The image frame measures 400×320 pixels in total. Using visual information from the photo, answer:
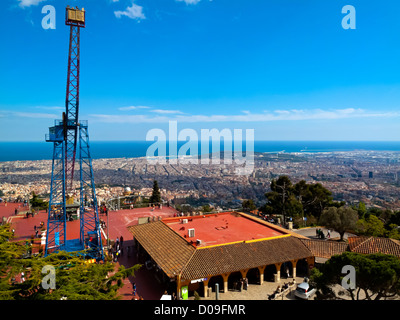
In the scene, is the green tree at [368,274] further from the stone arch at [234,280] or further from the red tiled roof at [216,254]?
the stone arch at [234,280]

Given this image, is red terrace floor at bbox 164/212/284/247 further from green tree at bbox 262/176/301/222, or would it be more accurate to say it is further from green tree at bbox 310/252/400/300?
green tree at bbox 262/176/301/222

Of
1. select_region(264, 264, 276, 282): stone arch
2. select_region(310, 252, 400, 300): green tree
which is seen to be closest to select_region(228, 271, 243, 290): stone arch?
select_region(264, 264, 276, 282): stone arch

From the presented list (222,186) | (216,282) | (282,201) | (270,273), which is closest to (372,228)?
(282,201)

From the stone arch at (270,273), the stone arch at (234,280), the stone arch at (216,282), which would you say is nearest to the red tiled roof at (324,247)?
the stone arch at (270,273)

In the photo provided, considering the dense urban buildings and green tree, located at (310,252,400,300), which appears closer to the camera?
green tree, located at (310,252,400,300)

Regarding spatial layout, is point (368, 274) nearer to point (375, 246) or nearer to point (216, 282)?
point (216, 282)
